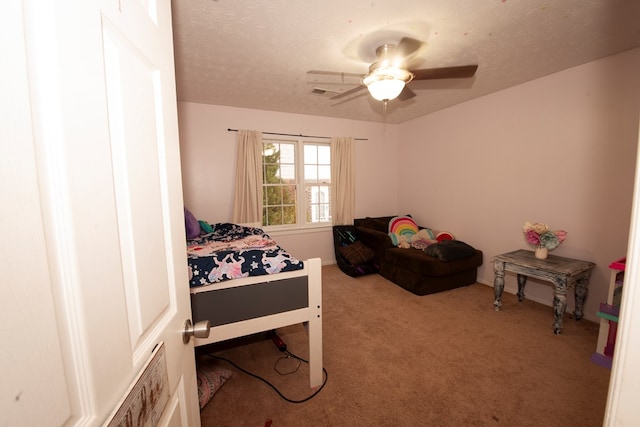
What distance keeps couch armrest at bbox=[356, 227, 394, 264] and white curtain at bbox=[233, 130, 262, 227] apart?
163 cm

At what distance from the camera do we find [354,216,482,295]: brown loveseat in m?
3.12

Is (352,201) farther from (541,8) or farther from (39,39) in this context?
(39,39)

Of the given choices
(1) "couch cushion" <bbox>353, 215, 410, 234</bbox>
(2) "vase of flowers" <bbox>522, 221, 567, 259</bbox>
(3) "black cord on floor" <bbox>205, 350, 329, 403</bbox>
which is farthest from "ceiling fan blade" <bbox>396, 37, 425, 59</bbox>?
(1) "couch cushion" <bbox>353, 215, 410, 234</bbox>

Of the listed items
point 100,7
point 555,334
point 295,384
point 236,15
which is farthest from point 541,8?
point 295,384

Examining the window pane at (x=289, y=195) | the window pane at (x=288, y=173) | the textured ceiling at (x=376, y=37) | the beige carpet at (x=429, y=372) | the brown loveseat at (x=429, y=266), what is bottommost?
the beige carpet at (x=429, y=372)

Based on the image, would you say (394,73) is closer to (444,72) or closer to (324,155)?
(444,72)

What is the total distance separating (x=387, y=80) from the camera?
1.85 m

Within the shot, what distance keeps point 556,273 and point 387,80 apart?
2275mm

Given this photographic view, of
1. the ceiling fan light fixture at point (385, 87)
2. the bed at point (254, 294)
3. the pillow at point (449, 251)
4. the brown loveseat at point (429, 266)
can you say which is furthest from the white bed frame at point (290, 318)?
the pillow at point (449, 251)

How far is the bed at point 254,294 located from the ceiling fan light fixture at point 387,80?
4.43 feet

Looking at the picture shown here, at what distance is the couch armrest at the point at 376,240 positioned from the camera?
371 cm

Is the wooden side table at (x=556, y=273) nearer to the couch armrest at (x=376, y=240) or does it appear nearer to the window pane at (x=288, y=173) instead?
the couch armrest at (x=376, y=240)

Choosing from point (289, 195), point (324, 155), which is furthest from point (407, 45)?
point (289, 195)

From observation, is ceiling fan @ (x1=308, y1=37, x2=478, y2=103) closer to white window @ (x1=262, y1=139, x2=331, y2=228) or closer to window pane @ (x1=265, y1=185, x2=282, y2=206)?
white window @ (x1=262, y1=139, x2=331, y2=228)
